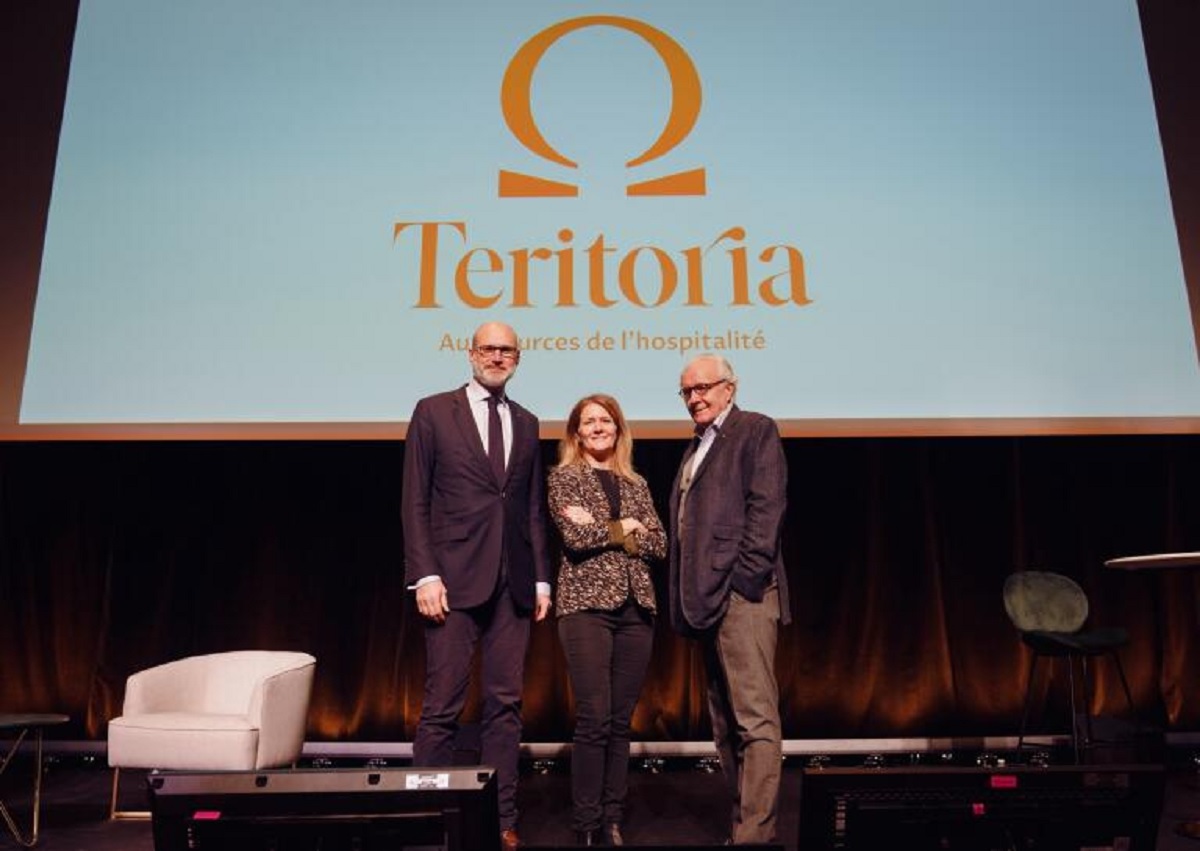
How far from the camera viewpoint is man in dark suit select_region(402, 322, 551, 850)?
2.63 metres

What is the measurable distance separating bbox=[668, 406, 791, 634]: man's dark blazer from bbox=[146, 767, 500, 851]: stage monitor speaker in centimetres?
106

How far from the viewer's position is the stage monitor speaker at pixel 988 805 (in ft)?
4.94

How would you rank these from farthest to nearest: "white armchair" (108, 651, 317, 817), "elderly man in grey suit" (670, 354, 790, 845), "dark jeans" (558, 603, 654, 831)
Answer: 1. "white armchair" (108, 651, 317, 817)
2. "dark jeans" (558, 603, 654, 831)
3. "elderly man in grey suit" (670, 354, 790, 845)

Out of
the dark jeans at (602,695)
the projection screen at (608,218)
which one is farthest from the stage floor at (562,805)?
the projection screen at (608,218)

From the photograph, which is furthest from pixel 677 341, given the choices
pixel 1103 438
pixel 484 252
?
pixel 1103 438

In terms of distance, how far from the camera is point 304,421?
3549mm

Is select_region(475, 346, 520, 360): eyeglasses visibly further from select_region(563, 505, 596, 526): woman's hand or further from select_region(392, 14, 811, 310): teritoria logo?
select_region(392, 14, 811, 310): teritoria logo

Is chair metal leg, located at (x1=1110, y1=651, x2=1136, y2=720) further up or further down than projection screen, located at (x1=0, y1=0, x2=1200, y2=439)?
further down

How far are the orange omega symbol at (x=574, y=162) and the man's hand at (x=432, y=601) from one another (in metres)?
1.72

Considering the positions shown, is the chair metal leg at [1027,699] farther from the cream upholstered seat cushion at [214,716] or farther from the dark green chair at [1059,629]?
the cream upholstered seat cushion at [214,716]

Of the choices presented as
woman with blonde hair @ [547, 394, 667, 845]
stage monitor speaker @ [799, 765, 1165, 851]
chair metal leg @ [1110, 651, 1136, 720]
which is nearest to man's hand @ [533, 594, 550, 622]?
woman with blonde hair @ [547, 394, 667, 845]

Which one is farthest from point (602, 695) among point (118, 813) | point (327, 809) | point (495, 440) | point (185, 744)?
point (118, 813)

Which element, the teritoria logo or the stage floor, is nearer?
the stage floor

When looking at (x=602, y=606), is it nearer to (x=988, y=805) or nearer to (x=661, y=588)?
(x=988, y=805)
